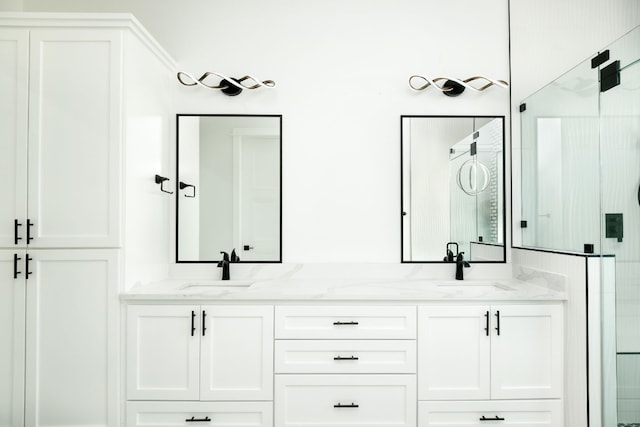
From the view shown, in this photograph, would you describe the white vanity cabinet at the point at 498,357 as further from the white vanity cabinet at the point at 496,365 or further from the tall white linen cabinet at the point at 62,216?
the tall white linen cabinet at the point at 62,216

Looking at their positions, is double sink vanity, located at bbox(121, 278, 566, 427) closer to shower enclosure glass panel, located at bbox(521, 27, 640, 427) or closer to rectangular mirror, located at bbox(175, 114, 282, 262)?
shower enclosure glass panel, located at bbox(521, 27, 640, 427)

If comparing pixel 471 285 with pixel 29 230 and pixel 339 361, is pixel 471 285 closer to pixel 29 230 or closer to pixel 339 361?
pixel 339 361

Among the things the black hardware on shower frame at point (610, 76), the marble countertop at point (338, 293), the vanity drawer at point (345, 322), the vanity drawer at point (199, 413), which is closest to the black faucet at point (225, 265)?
the marble countertop at point (338, 293)

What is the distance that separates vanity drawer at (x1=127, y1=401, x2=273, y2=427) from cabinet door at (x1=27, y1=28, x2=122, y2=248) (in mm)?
855

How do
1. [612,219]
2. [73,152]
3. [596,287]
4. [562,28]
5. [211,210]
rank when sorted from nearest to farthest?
[612,219]
[596,287]
[73,152]
[562,28]
[211,210]

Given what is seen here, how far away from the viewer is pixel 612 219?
1.71 meters

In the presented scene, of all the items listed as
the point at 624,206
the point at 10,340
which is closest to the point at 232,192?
the point at 10,340

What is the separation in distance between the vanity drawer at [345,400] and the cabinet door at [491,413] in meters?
0.10

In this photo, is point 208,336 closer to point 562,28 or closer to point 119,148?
point 119,148

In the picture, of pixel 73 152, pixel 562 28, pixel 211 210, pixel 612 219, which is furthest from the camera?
pixel 211 210

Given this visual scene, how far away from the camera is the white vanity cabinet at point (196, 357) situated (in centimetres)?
203

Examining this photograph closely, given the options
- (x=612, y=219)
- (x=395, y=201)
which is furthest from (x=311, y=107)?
(x=612, y=219)

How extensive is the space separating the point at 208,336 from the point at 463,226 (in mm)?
1680

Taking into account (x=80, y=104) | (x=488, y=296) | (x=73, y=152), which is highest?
(x=80, y=104)
